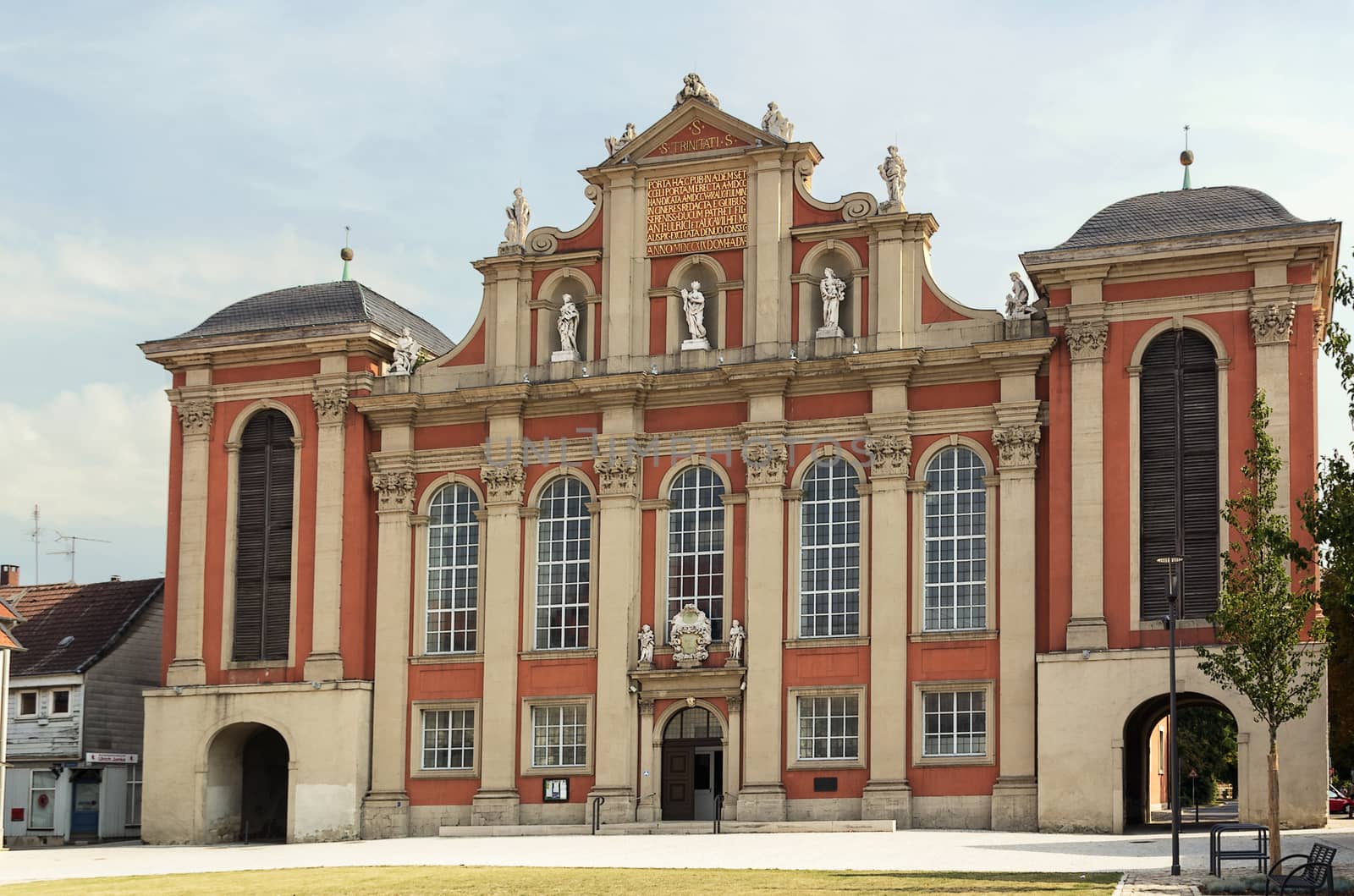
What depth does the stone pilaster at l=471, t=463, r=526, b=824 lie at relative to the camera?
48531 mm

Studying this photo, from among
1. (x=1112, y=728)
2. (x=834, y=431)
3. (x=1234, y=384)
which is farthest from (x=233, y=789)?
(x=1234, y=384)

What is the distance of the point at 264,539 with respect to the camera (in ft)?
170

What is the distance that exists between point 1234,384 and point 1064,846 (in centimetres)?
1233

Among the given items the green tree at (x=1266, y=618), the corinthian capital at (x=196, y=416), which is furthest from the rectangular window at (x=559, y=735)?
the green tree at (x=1266, y=618)

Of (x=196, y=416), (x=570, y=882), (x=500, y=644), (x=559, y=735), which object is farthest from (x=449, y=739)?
(x=570, y=882)

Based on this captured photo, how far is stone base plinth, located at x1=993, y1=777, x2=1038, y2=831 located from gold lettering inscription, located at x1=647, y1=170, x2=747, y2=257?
1533 centimetres

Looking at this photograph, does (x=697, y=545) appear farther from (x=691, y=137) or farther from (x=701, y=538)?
(x=691, y=137)

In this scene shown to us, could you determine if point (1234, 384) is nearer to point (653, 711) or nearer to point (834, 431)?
point (834, 431)

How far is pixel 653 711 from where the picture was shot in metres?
47.7

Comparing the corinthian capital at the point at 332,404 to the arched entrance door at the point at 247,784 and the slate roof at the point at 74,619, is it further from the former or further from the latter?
the slate roof at the point at 74,619

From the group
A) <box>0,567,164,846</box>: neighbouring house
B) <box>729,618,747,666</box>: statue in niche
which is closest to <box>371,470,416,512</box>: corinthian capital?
<box>729,618,747,666</box>: statue in niche

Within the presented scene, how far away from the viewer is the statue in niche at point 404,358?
51719mm

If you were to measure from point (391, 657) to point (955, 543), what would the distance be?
15496mm

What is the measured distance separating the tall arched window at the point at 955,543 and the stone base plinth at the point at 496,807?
11.6 meters
